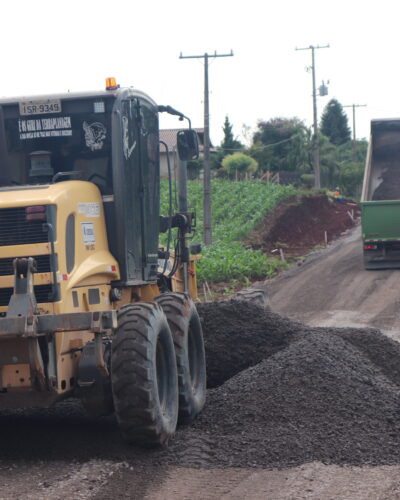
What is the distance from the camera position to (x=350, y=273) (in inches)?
950

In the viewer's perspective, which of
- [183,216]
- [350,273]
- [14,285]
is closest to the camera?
[14,285]

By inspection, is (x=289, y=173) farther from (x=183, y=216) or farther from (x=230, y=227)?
(x=183, y=216)

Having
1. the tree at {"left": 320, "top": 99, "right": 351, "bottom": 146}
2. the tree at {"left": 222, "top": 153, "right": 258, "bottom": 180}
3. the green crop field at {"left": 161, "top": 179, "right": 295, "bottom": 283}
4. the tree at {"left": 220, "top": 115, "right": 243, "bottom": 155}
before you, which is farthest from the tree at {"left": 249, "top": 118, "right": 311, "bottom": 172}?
the tree at {"left": 320, "top": 99, "right": 351, "bottom": 146}

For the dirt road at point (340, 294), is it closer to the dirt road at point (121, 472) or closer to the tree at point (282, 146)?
the dirt road at point (121, 472)

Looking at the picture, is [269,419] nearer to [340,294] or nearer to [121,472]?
[121,472]

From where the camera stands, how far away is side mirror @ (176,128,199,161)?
31.1 feet

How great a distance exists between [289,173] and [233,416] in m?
58.6

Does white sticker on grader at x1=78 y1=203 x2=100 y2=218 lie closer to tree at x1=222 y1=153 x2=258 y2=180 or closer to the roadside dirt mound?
the roadside dirt mound

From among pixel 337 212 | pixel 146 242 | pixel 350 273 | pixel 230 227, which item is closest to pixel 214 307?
pixel 146 242

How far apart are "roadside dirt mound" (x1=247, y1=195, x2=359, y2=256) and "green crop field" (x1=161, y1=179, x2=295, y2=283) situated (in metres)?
0.58

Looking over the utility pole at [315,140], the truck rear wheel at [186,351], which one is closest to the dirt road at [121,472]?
the truck rear wheel at [186,351]

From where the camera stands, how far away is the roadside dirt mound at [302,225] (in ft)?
111

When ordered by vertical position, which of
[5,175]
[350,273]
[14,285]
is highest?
[5,175]

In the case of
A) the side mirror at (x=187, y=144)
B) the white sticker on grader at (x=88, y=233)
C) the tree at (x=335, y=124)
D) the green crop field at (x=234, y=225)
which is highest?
the tree at (x=335, y=124)
